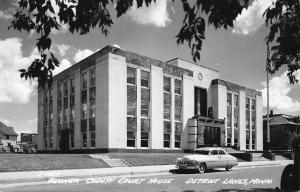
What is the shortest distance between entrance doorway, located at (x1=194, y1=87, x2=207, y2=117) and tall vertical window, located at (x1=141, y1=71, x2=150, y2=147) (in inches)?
366

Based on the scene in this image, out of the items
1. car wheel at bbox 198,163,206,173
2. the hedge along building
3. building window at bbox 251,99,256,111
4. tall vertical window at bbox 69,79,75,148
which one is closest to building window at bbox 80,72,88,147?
the hedge along building

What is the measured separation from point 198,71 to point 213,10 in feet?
128

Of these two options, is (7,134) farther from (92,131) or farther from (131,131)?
(131,131)

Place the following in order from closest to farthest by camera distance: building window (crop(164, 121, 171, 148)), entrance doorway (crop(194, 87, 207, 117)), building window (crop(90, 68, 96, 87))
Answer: building window (crop(90, 68, 96, 87))
building window (crop(164, 121, 171, 148))
entrance doorway (crop(194, 87, 207, 117))

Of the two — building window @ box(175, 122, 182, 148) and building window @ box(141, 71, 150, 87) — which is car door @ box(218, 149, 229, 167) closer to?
building window @ box(141, 71, 150, 87)

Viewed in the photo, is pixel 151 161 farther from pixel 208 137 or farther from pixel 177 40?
pixel 177 40

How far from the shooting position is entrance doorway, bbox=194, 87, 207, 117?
140 feet

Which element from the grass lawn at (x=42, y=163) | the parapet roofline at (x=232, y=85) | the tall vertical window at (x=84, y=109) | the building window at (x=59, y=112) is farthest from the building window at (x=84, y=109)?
the parapet roofline at (x=232, y=85)

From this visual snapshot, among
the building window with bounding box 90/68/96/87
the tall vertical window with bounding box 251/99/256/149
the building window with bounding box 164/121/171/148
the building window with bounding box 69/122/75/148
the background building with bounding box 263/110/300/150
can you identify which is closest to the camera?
the building window with bounding box 90/68/96/87

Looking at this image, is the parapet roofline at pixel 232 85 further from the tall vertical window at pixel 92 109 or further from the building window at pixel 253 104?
the tall vertical window at pixel 92 109

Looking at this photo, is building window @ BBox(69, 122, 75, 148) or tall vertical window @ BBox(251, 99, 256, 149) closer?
building window @ BBox(69, 122, 75, 148)

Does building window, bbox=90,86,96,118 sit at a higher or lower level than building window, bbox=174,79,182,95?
lower

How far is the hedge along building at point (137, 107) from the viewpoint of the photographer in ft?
106

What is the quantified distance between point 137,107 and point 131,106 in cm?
62
